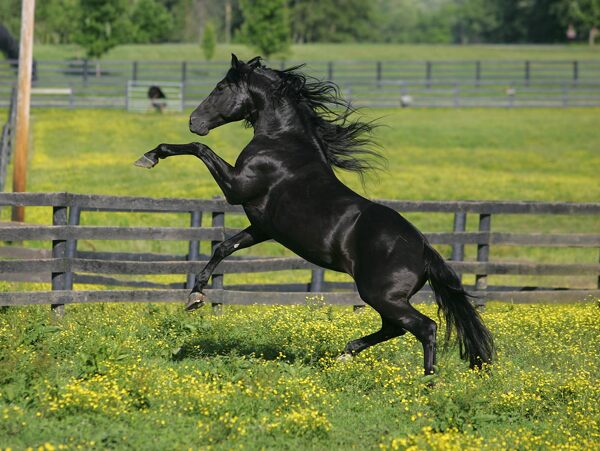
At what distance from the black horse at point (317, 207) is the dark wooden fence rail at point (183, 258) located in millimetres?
2986

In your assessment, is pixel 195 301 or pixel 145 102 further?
pixel 145 102

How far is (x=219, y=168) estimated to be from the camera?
8.63 meters

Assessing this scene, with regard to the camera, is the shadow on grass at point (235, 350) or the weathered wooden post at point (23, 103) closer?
the shadow on grass at point (235, 350)

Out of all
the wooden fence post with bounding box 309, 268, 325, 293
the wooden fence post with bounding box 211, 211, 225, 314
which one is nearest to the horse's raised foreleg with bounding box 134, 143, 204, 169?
the wooden fence post with bounding box 211, 211, 225, 314

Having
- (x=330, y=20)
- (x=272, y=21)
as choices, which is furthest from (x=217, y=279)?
(x=330, y=20)

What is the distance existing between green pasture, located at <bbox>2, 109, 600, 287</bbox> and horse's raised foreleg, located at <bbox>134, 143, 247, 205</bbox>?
31.8 feet

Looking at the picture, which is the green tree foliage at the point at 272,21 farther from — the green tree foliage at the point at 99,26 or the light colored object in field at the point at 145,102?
the light colored object in field at the point at 145,102

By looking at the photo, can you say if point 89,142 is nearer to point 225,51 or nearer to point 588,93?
point 588,93

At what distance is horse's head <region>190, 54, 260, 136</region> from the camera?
29.4 feet

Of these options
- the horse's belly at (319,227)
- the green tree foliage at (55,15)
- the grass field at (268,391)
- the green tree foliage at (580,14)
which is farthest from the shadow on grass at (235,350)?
the green tree foliage at (580,14)

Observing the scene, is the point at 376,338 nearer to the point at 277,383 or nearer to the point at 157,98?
the point at 277,383

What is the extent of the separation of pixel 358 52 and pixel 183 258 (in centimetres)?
8482

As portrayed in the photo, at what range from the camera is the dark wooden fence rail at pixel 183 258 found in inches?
441

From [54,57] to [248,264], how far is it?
256 ft
